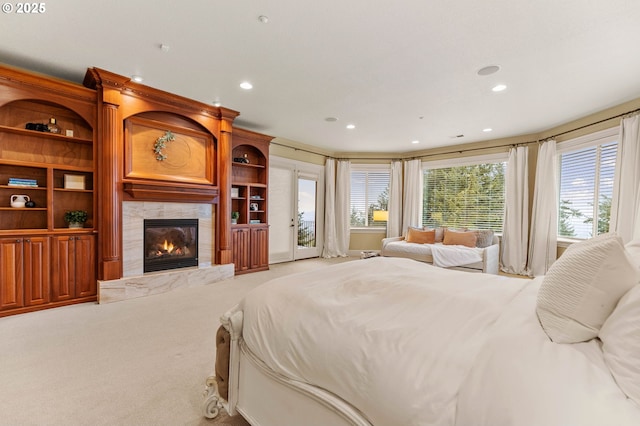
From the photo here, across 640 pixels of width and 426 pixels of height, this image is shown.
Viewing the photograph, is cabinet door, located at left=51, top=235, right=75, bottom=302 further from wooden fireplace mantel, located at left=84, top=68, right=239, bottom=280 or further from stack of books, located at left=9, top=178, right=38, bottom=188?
stack of books, located at left=9, top=178, right=38, bottom=188

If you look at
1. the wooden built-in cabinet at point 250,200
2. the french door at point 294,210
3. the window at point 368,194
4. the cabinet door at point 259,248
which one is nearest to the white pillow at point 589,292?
the wooden built-in cabinet at point 250,200

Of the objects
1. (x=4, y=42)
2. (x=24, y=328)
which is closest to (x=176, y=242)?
(x=24, y=328)

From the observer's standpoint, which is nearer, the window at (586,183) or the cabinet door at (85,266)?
the cabinet door at (85,266)

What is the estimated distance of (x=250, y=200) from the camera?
550 centimetres

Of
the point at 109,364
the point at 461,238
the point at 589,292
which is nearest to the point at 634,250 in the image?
the point at 589,292

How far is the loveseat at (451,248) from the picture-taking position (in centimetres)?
494

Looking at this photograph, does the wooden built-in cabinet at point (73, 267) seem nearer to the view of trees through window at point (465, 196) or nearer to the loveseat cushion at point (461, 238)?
the loveseat cushion at point (461, 238)

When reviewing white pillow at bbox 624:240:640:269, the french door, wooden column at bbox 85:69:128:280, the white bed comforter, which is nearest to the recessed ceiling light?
Answer: white pillow at bbox 624:240:640:269

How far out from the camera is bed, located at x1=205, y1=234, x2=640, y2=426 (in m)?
0.71

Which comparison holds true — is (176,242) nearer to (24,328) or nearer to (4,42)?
(24,328)

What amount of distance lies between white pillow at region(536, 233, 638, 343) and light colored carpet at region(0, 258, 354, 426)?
1.64m

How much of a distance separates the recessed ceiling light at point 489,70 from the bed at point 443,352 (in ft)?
8.19

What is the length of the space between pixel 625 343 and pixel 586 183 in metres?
5.30

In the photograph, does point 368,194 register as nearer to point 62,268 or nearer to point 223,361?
point 62,268
